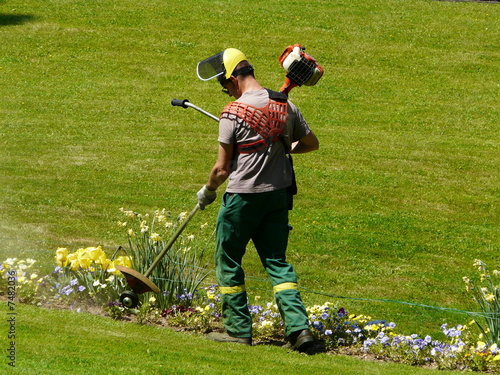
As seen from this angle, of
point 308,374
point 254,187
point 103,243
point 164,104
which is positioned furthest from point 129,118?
point 308,374

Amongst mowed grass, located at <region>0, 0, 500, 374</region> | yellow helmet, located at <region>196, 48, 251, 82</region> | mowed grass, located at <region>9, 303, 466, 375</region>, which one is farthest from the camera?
mowed grass, located at <region>0, 0, 500, 374</region>

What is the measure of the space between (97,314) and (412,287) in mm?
3308

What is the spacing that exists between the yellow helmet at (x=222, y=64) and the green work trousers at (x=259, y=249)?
2.85ft

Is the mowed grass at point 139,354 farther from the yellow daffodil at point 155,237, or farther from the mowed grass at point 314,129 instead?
the mowed grass at point 314,129

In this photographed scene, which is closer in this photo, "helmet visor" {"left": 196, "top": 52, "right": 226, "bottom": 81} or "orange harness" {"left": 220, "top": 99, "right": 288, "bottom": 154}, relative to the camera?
"orange harness" {"left": 220, "top": 99, "right": 288, "bottom": 154}

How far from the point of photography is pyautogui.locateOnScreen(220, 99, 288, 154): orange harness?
535 cm

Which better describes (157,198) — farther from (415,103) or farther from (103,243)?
(415,103)

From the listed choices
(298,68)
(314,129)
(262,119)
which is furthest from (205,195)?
(314,129)

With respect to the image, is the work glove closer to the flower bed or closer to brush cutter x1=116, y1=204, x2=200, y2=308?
brush cutter x1=116, y1=204, x2=200, y2=308

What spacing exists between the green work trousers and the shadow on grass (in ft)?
45.5

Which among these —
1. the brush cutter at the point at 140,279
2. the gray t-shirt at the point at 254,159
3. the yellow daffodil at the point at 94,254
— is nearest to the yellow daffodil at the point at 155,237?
the brush cutter at the point at 140,279

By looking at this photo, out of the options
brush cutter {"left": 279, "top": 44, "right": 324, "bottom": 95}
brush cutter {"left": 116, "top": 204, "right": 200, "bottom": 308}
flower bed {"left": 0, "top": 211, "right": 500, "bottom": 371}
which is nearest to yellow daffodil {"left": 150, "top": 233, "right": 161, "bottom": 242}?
flower bed {"left": 0, "top": 211, "right": 500, "bottom": 371}

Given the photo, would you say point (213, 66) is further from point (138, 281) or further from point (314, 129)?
point (314, 129)

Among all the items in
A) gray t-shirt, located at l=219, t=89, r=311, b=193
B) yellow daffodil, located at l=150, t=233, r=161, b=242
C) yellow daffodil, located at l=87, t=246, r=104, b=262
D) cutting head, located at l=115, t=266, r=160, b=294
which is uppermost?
gray t-shirt, located at l=219, t=89, r=311, b=193
